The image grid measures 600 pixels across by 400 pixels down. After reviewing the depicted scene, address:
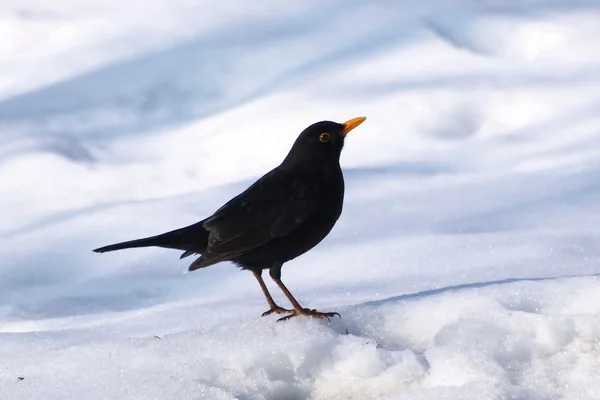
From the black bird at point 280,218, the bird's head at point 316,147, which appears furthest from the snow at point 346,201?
the bird's head at point 316,147

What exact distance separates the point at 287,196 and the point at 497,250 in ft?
5.19

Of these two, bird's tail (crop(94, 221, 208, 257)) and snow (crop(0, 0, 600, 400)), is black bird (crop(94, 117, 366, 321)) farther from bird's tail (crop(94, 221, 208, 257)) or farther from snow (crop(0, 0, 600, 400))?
snow (crop(0, 0, 600, 400))

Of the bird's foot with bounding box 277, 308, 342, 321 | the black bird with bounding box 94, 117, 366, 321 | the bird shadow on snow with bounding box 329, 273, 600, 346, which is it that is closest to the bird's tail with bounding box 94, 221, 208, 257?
the black bird with bounding box 94, 117, 366, 321

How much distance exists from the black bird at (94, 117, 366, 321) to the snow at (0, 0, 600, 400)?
245 mm

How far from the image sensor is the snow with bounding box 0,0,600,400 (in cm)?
289

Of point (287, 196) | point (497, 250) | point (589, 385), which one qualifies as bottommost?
point (497, 250)

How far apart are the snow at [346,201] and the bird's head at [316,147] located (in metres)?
0.62

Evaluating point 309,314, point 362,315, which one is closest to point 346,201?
point 309,314

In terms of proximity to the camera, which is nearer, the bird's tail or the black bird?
the black bird

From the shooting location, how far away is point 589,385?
2.64 metres

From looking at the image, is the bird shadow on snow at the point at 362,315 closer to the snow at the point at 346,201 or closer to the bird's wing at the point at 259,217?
the snow at the point at 346,201

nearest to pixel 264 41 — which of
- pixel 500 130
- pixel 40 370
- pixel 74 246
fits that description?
pixel 500 130

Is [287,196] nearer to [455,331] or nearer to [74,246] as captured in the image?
[455,331]

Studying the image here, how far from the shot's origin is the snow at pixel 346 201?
9.50 feet
